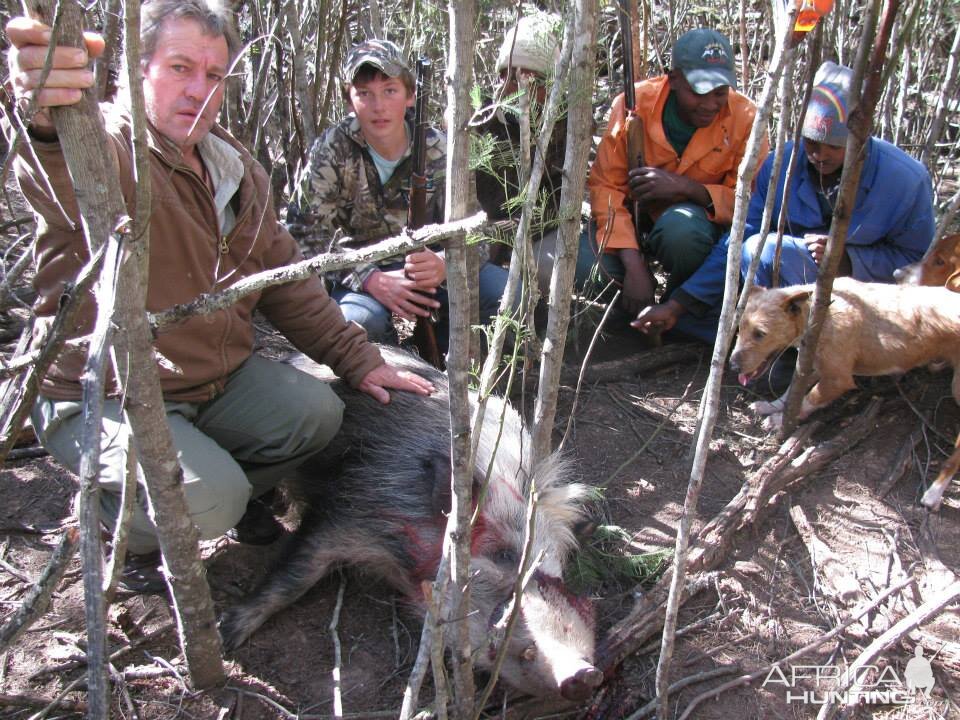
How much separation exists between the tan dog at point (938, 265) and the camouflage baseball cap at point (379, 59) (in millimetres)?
2813

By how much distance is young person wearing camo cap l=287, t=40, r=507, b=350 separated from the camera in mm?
3924

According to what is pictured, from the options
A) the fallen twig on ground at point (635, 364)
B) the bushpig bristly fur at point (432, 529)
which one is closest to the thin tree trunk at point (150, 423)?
the bushpig bristly fur at point (432, 529)

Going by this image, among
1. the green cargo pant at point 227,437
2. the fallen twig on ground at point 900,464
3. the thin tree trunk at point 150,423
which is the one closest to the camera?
the thin tree trunk at point 150,423

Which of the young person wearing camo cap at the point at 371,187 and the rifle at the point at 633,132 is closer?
the young person wearing camo cap at the point at 371,187

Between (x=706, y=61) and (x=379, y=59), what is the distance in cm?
190

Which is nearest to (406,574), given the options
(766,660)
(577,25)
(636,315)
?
(766,660)

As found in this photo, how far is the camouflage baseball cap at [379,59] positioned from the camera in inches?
149

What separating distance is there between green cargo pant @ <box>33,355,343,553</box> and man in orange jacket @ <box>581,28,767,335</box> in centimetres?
223

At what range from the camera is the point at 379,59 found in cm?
379

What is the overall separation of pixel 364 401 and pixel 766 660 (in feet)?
6.25

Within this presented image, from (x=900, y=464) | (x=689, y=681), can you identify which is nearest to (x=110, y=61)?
(x=689, y=681)

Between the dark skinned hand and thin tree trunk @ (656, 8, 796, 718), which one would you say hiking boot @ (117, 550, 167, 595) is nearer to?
thin tree trunk @ (656, 8, 796, 718)

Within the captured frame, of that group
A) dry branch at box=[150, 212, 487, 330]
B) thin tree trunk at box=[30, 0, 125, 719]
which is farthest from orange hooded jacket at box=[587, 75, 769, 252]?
thin tree trunk at box=[30, 0, 125, 719]

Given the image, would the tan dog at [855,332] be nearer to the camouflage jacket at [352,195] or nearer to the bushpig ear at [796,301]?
the bushpig ear at [796,301]
